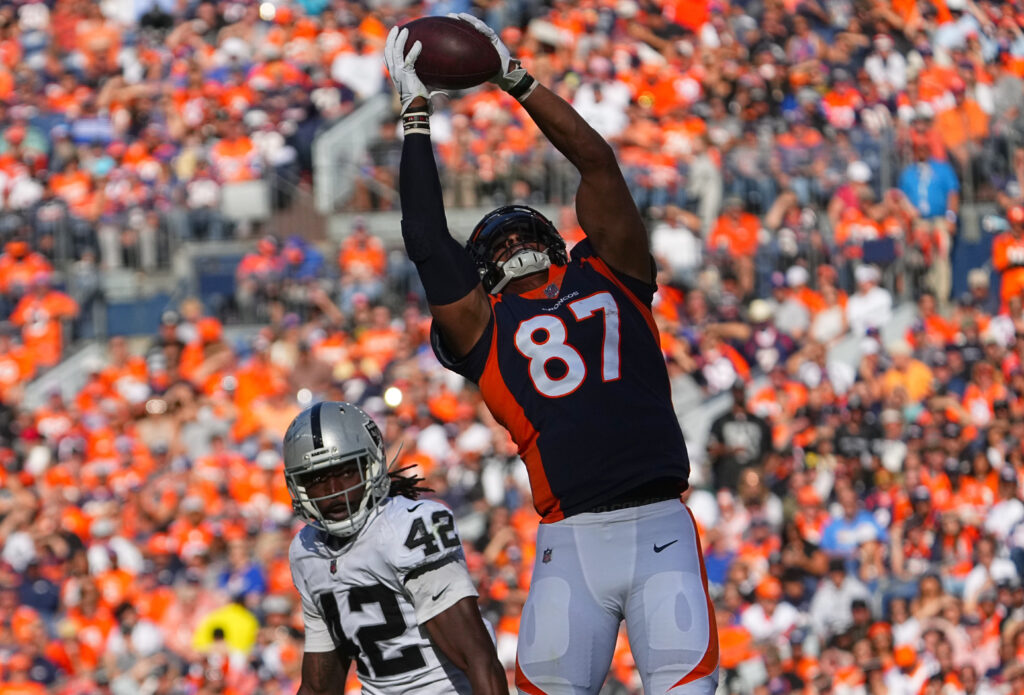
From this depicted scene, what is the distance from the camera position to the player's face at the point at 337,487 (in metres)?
4.59

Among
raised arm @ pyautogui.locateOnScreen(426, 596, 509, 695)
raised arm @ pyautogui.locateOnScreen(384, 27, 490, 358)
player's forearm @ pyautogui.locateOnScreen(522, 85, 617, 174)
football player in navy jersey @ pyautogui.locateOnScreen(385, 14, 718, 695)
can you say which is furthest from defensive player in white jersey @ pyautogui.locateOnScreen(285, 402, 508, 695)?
player's forearm @ pyautogui.locateOnScreen(522, 85, 617, 174)

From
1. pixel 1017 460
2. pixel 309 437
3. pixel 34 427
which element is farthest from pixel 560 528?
pixel 34 427

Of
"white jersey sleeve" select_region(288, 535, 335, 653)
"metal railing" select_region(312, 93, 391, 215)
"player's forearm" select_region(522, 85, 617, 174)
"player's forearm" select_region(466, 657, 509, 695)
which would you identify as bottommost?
"metal railing" select_region(312, 93, 391, 215)

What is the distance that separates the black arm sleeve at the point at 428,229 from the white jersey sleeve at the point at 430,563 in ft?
2.09

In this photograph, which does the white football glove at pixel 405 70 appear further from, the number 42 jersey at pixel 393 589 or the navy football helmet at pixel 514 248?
the number 42 jersey at pixel 393 589

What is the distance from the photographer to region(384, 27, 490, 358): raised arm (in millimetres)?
4348

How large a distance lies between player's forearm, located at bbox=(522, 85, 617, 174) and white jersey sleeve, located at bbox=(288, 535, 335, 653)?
1429mm

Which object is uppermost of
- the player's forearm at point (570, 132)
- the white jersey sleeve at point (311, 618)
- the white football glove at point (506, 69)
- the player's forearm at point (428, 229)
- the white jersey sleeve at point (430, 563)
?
the white football glove at point (506, 69)

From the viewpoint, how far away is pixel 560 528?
4441mm

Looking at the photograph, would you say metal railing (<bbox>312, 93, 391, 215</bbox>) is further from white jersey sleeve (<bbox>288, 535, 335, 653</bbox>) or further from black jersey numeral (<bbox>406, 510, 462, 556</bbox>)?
black jersey numeral (<bbox>406, 510, 462, 556</bbox>)

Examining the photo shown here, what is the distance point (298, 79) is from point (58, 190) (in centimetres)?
265

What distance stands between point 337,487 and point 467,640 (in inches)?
23.0

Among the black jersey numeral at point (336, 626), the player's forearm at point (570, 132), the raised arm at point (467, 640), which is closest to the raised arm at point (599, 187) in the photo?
the player's forearm at point (570, 132)

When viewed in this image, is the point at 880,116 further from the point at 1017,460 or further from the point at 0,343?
the point at 0,343
